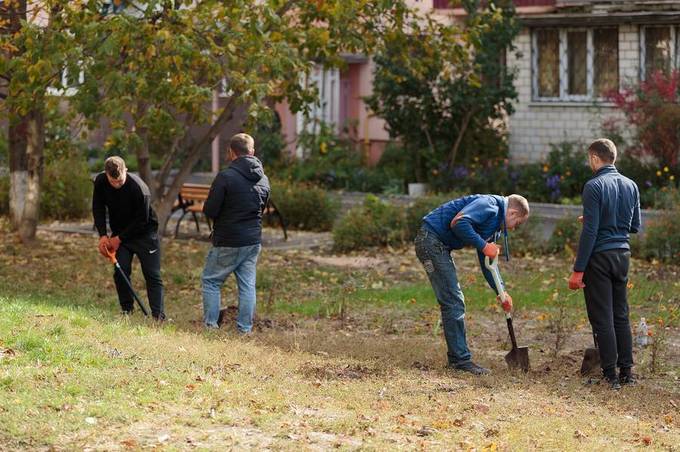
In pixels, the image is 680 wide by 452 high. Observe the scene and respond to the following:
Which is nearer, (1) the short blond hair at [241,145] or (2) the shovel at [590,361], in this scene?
(2) the shovel at [590,361]

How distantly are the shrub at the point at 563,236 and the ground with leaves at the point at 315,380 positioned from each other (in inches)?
114

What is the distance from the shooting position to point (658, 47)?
26422 millimetres

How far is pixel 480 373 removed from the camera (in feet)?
31.0

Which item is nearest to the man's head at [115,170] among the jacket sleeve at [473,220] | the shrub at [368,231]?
the jacket sleeve at [473,220]

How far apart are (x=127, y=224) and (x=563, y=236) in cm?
739

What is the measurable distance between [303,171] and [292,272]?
12359mm

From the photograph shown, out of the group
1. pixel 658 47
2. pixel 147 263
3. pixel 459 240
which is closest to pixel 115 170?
pixel 147 263

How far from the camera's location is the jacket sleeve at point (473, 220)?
903 centimetres

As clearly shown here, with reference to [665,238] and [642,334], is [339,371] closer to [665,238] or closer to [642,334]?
[642,334]

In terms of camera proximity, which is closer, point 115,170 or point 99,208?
point 115,170

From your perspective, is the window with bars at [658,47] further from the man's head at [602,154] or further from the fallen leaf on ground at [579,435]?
the fallen leaf on ground at [579,435]

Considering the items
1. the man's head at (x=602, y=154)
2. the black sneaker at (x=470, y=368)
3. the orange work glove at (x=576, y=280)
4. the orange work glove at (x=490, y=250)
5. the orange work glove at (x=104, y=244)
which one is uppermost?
the man's head at (x=602, y=154)

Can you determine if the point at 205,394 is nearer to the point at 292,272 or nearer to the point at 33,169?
the point at 292,272

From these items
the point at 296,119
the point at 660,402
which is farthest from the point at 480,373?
the point at 296,119
